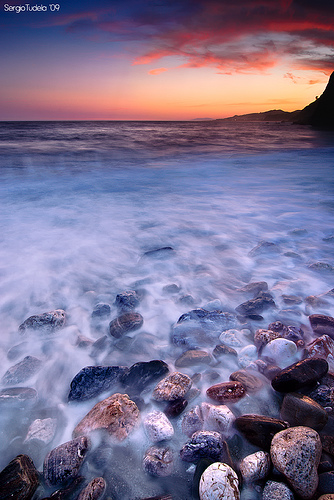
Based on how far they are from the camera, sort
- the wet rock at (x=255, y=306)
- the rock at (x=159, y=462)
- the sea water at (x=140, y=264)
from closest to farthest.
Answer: the rock at (x=159, y=462), the sea water at (x=140, y=264), the wet rock at (x=255, y=306)

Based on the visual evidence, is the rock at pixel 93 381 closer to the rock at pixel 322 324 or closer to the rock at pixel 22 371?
the rock at pixel 22 371

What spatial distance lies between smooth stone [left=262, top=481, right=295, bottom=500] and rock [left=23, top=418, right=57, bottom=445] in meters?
1.16

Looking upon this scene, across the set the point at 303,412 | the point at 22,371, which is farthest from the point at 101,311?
the point at 303,412

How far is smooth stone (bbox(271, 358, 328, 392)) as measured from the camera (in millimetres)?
1605

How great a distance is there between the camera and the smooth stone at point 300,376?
5.27 feet

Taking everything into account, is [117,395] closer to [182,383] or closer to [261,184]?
[182,383]

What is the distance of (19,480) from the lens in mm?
1242

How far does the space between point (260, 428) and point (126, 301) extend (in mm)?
1602

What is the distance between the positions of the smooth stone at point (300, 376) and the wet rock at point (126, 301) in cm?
144

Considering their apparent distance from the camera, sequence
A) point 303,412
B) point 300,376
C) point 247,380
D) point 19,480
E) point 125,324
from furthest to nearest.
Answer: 1. point 125,324
2. point 247,380
3. point 300,376
4. point 303,412
5. point 19,480

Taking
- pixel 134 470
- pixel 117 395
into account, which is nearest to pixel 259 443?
pixel 134 470

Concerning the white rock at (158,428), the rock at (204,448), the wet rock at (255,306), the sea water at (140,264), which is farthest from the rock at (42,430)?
the wet rock at (255,306)

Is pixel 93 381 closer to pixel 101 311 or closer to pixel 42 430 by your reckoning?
pixel 42 430

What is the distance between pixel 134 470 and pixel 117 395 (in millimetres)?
385
